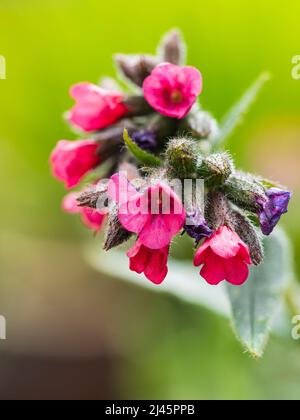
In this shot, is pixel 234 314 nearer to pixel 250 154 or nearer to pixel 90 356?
pixel 90 356

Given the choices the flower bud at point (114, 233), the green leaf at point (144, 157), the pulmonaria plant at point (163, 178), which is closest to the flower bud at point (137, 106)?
the pulmonaria plant at point (163, 178)

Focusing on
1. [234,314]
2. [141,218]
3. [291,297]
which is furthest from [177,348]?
[141,218]

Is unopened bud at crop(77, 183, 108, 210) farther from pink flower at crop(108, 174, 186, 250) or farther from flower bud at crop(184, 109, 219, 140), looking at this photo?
flower bud at crop(184, 109, 219, 140)

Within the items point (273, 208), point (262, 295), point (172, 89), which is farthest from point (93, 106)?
point (262, 295)

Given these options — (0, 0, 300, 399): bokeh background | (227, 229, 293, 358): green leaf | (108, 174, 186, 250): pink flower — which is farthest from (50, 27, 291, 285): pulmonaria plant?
(0, 0, 300, 399): bokeh background

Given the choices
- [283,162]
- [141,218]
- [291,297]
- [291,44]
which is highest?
[291,44]

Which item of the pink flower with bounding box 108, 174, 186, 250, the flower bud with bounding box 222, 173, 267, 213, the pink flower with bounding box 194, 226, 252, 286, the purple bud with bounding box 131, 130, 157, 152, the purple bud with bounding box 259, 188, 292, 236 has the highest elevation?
the purple bud with bounding box 131, 130, 157, 152

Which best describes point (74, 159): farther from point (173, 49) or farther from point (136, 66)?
point (173, 49)
